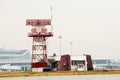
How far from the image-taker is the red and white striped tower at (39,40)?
14207 centimetres

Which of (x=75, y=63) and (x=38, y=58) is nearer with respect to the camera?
(x=38, y=58)

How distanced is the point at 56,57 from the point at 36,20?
22116 millimetres

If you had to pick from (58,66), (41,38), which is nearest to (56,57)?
(58,66)

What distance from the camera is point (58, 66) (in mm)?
154000

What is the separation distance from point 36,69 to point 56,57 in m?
19.0

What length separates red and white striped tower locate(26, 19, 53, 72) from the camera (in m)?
142

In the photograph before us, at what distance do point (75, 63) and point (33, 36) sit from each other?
786 inches

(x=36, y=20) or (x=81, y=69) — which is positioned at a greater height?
(x=36, y=20)

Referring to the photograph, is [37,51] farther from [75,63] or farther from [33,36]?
[75,63]

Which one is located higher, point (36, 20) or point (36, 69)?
point (36, 20)

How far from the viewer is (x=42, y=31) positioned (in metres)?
145

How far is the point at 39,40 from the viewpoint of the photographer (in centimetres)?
14512

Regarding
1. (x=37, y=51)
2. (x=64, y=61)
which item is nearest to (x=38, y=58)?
(x=37, y=51)

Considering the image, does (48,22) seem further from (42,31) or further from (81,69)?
(81,69)
